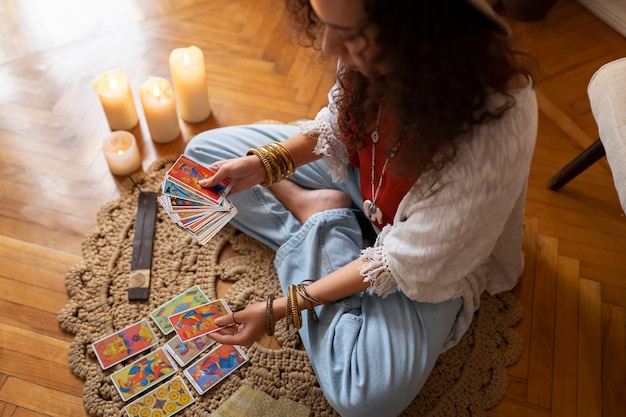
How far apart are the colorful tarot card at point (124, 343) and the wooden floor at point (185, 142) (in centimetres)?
9

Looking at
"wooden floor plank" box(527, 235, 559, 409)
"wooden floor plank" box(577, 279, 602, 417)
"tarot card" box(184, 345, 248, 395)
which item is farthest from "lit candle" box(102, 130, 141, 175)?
"wooden floor plank" box(577, 279, 602, 417)

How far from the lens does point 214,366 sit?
4.74 feet

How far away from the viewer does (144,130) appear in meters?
1.92

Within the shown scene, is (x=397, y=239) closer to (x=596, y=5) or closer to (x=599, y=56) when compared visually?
(x=599, y=56)

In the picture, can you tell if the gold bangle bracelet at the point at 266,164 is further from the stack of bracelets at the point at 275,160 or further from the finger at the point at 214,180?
the finger at the point at 214,180

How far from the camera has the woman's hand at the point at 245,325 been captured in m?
1.32

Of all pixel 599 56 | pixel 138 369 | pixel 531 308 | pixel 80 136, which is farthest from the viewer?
pixel 599 56

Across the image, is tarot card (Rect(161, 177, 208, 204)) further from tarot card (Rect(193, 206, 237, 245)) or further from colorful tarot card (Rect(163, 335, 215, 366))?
colorful tarot card (Rect(163, 335, 215, 366))

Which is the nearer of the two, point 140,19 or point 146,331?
point 146,331

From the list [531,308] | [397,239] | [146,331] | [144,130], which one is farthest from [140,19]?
[531,308]

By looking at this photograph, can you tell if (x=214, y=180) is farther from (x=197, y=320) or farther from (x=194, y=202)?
(x=197, y=320)

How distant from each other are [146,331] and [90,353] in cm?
15

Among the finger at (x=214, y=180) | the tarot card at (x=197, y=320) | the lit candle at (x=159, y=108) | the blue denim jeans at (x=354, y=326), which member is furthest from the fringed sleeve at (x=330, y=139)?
the lit candle at (x=159, y=108)

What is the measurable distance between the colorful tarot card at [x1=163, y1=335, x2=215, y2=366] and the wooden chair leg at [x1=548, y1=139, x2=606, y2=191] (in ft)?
3.81
